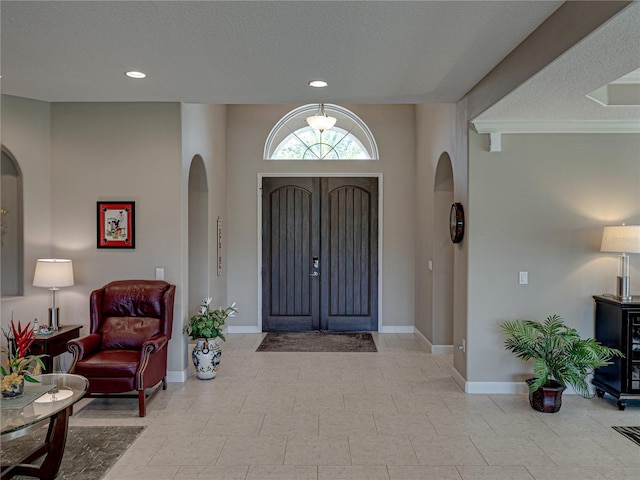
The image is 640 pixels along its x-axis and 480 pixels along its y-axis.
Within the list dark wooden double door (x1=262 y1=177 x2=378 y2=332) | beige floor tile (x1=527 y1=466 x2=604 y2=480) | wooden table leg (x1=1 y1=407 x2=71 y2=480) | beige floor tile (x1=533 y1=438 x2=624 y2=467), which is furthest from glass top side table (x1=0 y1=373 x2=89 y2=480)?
dark wooden double door (x1=262 y1=177 x2=378 y2=332)

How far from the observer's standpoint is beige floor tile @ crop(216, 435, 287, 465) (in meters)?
3.27

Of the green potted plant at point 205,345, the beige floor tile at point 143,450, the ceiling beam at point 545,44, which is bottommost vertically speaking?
the beige floor tile at point 143,450

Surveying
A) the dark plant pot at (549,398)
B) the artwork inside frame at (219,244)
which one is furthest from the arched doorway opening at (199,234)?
the dark plant pot at (549,398)

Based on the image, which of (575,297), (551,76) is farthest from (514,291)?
(551,76)

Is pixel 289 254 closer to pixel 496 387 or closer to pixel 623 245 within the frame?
pixel 496 387

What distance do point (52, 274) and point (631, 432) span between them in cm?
488

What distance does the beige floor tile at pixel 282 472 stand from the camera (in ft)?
9.99

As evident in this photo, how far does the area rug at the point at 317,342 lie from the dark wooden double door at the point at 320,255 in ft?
0.89

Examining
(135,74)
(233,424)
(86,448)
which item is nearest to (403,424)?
(233,424)

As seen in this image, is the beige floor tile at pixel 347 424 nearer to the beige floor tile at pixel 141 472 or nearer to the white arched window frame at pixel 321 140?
the beige floor tile at pixel 141 472

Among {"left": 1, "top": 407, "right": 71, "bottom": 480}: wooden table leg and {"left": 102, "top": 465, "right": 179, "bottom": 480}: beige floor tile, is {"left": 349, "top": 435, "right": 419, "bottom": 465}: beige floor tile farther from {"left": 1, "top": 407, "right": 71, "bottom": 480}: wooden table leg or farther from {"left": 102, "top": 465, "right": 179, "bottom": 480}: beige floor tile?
{"left": 1, "top": 407, "right": 71, "bottom": 480}: wooden table leg

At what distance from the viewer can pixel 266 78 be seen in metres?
4.05

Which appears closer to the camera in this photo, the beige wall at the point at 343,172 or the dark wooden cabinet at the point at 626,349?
the dark wooden cabinet at the point at 626,349

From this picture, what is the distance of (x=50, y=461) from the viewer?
9.89 feet
